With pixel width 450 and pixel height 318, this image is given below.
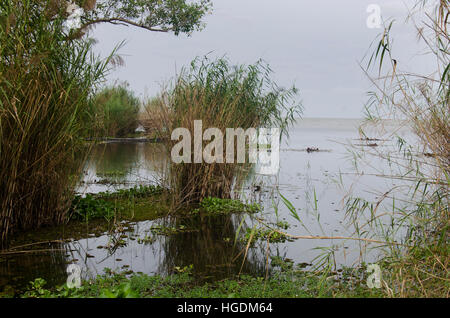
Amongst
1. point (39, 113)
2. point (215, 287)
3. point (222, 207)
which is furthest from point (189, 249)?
point (39, 113)

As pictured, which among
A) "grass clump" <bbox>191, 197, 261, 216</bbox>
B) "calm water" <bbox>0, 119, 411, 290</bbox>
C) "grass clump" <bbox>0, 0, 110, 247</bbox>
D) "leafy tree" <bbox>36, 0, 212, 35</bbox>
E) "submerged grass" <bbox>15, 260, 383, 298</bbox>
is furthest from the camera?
"leafy tree" <bbox>36, 0, 212, 35</bbox>

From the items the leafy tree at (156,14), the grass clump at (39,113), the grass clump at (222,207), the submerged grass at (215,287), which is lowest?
the submerged grass at (215,287)

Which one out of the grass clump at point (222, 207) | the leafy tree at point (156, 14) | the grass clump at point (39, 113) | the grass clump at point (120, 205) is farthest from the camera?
the leafy tree at point (156, 14)

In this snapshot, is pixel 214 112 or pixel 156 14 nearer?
pixel 214 112

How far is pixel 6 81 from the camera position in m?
3.42

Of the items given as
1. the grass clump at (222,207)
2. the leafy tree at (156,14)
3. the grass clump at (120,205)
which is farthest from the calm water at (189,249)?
the leafy tree at (156,14)

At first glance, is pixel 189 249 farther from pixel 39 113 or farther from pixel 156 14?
pixel 156 14

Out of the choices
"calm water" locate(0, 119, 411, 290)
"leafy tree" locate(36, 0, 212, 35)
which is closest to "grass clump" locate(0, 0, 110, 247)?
"calm water" locate(0, 119, 411, 290)

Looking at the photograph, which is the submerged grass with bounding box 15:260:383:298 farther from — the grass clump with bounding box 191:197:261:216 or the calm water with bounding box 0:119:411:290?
the grass clump with bounding box 191:197:261:216

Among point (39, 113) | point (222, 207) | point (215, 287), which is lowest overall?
point (215, 287)

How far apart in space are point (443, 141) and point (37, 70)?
3.69 m

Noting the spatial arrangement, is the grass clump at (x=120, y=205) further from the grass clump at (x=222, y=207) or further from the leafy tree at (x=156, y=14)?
the leafy tree at (x=156, y=14)
